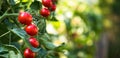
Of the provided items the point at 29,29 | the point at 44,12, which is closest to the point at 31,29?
the point at 29,29

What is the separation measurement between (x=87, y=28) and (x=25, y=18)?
6.32 ft

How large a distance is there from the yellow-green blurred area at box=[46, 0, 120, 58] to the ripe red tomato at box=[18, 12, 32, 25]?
4.13 ft

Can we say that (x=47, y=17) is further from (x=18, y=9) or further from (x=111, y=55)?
(x=111, y=55)

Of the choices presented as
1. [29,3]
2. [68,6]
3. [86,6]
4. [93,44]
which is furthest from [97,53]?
[29,3]

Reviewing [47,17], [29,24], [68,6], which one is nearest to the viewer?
[29,24]

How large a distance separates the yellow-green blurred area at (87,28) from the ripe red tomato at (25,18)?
1258 mm

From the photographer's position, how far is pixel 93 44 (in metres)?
3.09

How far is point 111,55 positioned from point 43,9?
2.38 meters

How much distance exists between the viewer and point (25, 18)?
88 centimetres

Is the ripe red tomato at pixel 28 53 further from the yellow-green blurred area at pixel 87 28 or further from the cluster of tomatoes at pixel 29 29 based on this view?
the yellow-green blurred area at pixel 87 28

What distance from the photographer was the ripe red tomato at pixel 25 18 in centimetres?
89

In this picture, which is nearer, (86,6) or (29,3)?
(29,3)

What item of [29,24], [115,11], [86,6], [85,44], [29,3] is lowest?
[29,24]

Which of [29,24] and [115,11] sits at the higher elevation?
[115,11]
